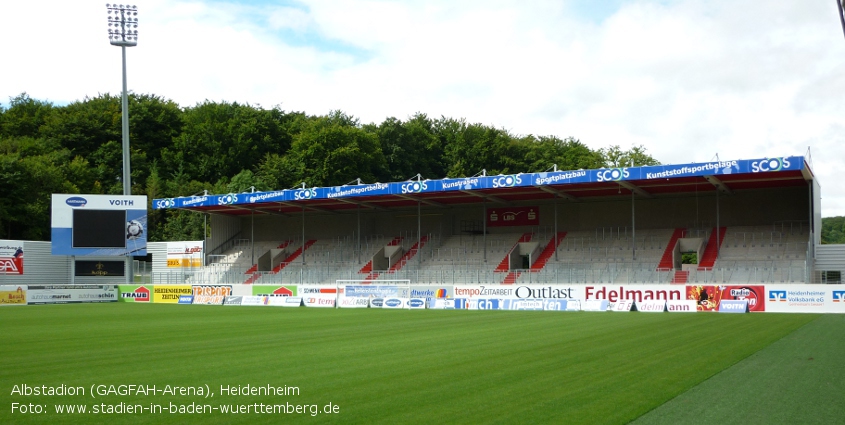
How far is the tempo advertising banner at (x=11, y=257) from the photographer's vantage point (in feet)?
162

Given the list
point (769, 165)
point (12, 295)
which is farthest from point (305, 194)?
point (769, 165)

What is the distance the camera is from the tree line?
241 feet

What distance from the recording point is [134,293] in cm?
4684

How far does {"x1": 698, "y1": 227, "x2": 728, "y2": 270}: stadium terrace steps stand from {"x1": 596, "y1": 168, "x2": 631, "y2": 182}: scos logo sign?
6.16 meters

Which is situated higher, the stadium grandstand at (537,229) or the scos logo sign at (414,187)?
the scos logo sign at (414,187)

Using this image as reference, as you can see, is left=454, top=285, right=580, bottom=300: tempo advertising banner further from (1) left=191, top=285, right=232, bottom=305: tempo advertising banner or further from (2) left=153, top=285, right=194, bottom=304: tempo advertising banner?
(2) left=153, top=285, right=194, bottom=304: tempo advertising banner

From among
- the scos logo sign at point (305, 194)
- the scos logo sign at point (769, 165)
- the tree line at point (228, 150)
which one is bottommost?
the scos logo sign at point (305, 194)

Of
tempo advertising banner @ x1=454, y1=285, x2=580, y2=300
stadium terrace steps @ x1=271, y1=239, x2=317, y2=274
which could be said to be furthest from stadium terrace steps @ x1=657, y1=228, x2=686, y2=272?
stadium terrace steps @ x1=271, y1=239, x2=317, y2=274

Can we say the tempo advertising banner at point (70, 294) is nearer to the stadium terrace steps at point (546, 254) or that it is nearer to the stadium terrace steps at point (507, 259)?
the stadium terrace steps at point (507, 259)

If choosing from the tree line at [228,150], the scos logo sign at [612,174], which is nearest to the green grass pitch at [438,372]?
the scos logo sign at [612,174]

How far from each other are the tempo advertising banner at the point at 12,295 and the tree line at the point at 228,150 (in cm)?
2582

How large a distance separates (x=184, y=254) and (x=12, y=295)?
15588mm

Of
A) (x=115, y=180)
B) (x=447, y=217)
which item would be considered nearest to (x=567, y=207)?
(x=447, y=217)

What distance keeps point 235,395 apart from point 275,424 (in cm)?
202
